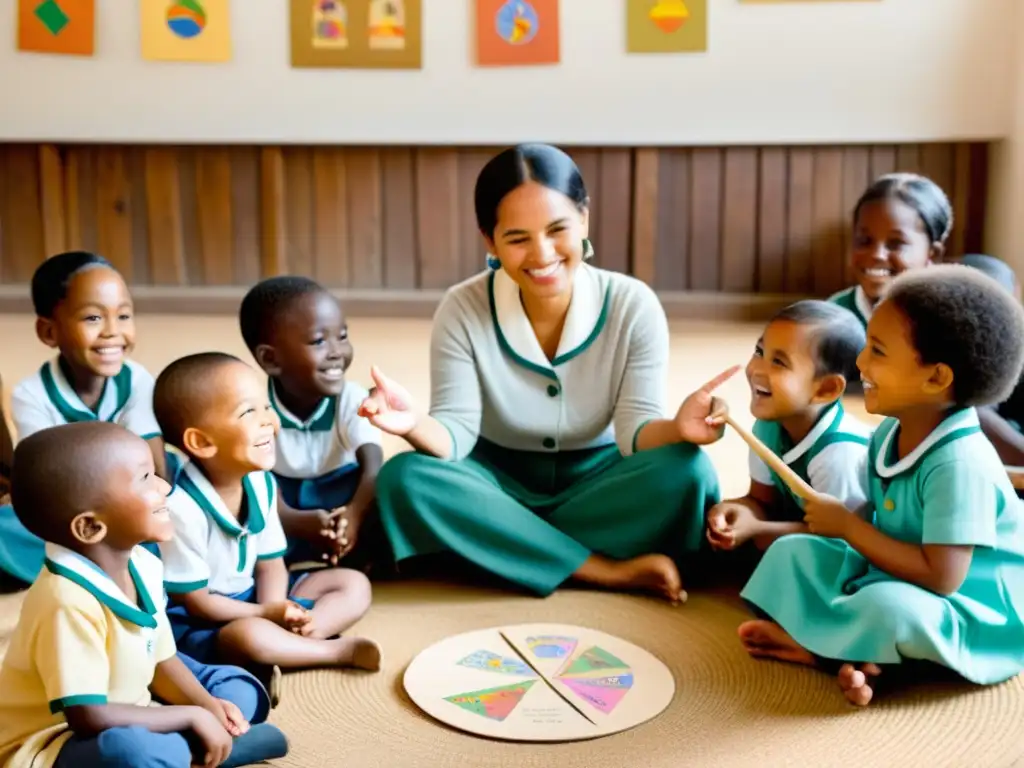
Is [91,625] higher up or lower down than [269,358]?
lower down

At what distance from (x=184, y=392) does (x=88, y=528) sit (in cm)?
37

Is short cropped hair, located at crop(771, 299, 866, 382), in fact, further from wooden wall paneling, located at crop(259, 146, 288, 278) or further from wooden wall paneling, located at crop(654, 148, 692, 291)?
wooden wall paneling, located at crop(259, 146, 288, 278)

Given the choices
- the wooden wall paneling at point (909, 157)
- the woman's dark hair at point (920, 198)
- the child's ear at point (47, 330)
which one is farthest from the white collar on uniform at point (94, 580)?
the wooden wall paneling at point (909, 157)

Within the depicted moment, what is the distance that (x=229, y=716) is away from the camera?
1362 mm

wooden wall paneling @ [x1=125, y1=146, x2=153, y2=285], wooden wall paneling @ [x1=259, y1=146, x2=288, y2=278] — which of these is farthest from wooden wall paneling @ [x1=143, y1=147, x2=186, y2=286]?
wooden wall paneling @ [x1=259, y1=146, x2=288, y2=278]

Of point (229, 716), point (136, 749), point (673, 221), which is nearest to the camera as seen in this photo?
point (136, 749)

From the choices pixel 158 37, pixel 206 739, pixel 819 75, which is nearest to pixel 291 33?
pixel 158 37

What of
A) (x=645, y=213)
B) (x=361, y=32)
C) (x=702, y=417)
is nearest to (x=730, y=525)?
(x=702, y=417)

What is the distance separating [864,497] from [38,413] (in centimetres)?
136

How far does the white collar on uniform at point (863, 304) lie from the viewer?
103 inches

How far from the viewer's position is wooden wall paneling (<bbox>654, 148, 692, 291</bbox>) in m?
4.26

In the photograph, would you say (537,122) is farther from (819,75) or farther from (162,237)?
(162,237)

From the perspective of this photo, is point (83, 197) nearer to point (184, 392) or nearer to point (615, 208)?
point (615, 208)

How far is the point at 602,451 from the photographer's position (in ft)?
6.70
